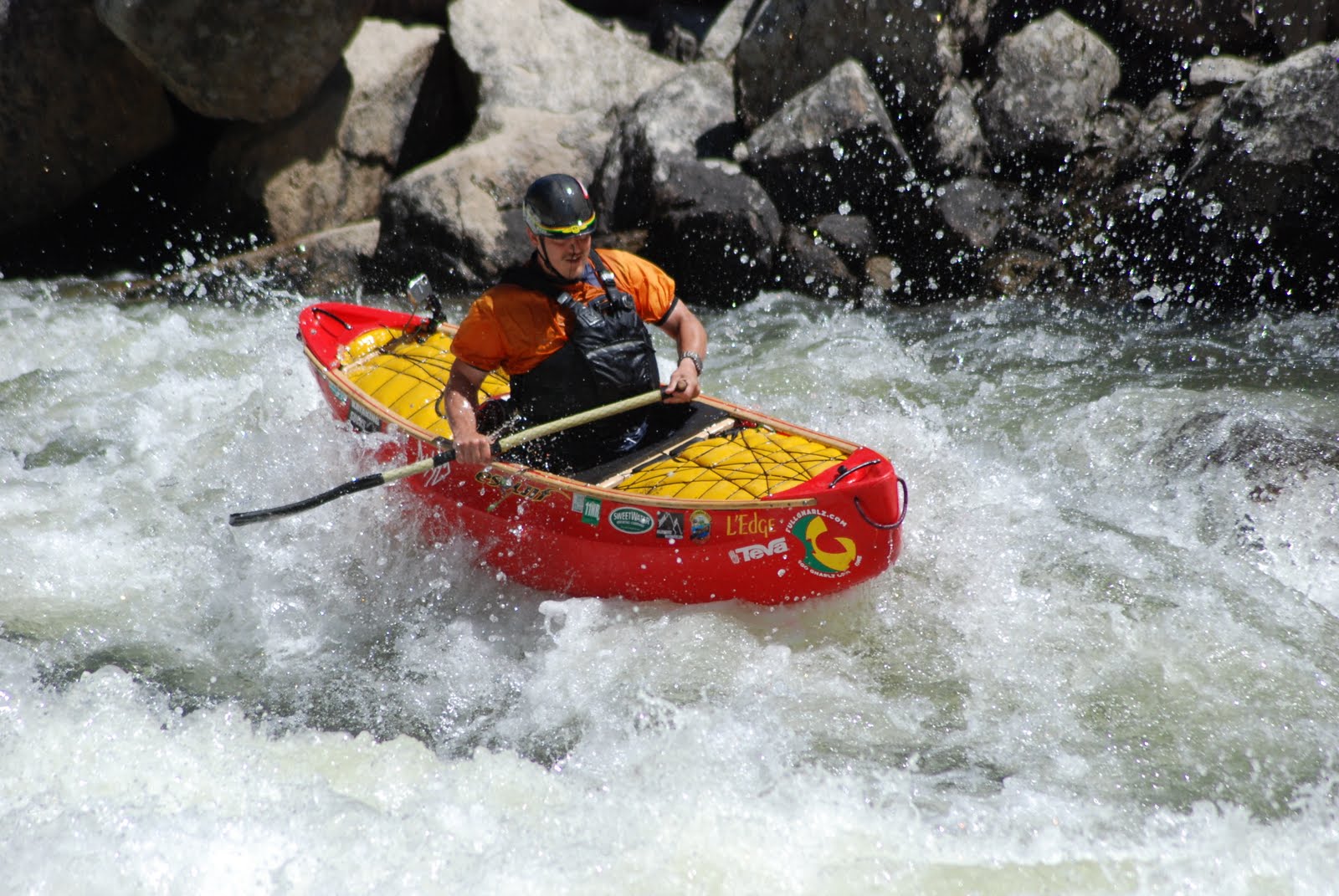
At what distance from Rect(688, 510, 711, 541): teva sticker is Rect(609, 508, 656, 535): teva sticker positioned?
0.47ft

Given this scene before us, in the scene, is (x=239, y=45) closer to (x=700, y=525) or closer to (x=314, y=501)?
(x=314, y=501)

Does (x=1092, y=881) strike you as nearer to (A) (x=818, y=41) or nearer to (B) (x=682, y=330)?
(B) (x=682, y=330)

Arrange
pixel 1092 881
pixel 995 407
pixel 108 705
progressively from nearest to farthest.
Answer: pixel 1092 881
pixel 108 705
pixel 995 407

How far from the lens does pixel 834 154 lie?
25.1 ft

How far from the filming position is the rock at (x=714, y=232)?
297 inches

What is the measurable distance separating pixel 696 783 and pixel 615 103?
22.6 ft

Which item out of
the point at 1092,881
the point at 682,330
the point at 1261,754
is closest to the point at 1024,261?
the point at 682,330

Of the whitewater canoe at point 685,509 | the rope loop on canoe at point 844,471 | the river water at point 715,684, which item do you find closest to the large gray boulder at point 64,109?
the river water at point 715,684

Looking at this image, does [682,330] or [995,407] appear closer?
[682,330]

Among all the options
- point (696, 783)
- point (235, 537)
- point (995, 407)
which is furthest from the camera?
point (995, 407)

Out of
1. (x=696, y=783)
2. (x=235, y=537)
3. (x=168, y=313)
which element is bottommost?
(x=168, y=313)

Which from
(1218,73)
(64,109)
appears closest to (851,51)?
(1218,73)

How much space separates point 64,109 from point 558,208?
6.83 meters

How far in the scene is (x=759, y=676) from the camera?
3963mm
